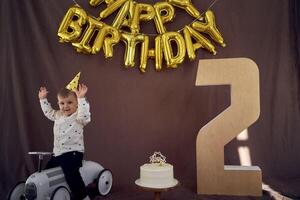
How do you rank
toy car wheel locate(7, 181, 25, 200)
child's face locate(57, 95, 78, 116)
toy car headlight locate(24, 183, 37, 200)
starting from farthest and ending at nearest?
child's face locate(57, 95, 78, 116) < toy car wheel locate(7, 181, 25, 200) < toy car headlight locate(24, 183, 37, 200)

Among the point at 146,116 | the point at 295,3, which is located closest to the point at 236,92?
the point at 146,116

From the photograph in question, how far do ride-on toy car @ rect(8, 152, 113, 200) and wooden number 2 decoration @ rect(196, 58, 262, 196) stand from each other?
0.59 metres

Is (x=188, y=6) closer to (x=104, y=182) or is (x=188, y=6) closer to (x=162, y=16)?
(x=162, y=16)

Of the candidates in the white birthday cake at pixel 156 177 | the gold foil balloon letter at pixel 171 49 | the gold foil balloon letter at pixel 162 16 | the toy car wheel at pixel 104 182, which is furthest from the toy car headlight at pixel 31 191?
the gold foil balloon letter at pixel 162 16

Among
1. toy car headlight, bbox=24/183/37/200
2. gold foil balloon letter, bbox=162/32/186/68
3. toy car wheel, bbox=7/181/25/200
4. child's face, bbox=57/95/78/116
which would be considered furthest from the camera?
gold foil balloon letter, bbox=162/32/186/68

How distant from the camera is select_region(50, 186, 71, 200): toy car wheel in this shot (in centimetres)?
160

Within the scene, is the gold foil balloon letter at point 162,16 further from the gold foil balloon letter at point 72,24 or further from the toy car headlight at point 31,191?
the toy car headlight at point 31,191

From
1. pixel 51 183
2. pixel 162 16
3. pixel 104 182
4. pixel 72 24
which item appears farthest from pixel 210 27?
pixel 51 183

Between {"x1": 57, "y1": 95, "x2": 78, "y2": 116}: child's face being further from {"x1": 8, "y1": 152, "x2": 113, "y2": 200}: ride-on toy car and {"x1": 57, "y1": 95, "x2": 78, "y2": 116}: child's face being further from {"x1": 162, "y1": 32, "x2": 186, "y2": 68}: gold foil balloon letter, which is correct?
{"x1": 162, "y1": 32, "x2": 186, "y2": 68}: gold foil balloon letter

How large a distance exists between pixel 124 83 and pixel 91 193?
0.79 m

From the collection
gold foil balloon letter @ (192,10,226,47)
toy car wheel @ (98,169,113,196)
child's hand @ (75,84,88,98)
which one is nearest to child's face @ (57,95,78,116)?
child's hand @ (75,84,88,98)

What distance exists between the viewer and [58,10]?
7.59ft

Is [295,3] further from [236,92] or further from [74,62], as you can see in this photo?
[74,62]

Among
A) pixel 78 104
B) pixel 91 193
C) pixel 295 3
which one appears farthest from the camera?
pixel 295 3
